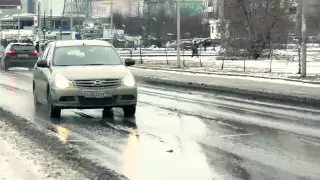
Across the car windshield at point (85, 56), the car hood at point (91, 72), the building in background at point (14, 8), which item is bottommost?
the car hood at point (91, 72)

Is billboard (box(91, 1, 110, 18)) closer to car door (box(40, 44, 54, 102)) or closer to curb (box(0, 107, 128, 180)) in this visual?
car door (box(40, 44, 54, 102))

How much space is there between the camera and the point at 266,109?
13.5m

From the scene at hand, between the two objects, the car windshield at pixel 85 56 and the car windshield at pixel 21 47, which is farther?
the car windshield at pixel 21 47

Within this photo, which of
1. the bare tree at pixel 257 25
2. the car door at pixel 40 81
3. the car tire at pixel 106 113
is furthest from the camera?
the bare tree at pixel 257 25

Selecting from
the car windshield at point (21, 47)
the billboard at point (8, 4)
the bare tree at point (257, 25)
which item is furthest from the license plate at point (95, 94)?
the billboard at point (8, 4)

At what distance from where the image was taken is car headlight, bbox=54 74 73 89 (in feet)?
37.2

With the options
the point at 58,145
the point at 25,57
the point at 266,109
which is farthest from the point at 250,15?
the point at 58,145

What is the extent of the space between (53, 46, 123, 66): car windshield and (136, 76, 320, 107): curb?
5260 millimetres

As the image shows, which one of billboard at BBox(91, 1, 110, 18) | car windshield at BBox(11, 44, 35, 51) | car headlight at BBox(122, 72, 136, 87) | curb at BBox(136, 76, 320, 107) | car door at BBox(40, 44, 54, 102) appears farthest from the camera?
billboard at BBox(91, 1, 110, 18)

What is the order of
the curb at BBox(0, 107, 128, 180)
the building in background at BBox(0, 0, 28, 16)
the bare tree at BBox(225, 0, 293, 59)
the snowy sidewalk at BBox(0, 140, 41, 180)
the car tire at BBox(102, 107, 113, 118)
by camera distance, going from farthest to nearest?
the building in background at BBox(0, 0, 28, 16), the bare tree at BBox(225, 0, 293, 59), the car tire at BBox(102, 107, 113, 118), the curb at BBox(0, 107, 128, 180), the snowy sidewalk at BBox(0, 140, 41, 180)

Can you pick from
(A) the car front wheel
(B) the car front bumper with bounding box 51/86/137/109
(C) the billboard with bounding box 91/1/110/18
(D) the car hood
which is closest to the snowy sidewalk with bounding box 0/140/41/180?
(B) the car front bumper with bounding box 51/86/137/109

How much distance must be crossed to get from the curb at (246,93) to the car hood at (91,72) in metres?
5.52

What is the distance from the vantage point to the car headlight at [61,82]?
1133 cm

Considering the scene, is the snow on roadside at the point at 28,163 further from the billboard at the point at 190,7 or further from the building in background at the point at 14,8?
the building in background at the point at 14,8
